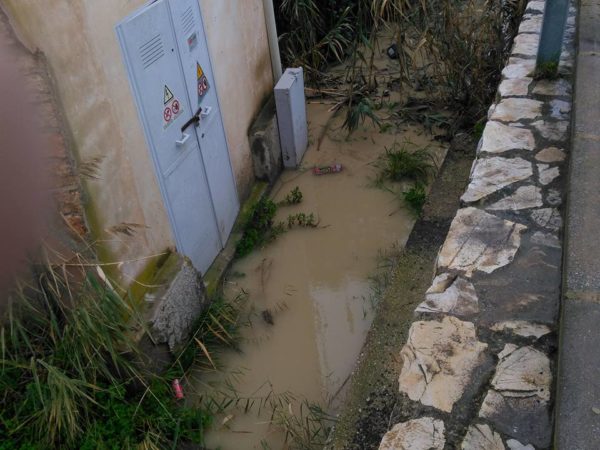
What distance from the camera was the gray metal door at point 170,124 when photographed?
3.33m

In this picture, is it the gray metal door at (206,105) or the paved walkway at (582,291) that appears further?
the gray metal door at (206,105)

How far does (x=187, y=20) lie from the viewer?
3.90m

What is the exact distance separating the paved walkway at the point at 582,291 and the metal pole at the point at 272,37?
116 inches

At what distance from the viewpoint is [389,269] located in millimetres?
4480

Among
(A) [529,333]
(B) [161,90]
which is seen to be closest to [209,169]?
(B) [161,90]

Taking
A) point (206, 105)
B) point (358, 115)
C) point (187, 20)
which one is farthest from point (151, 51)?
point (358, 115)

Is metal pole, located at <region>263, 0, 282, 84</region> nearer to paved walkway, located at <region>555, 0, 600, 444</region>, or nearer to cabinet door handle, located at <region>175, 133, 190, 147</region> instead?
cabinet door handle, located at <region>175, 133, 190, 147</region>

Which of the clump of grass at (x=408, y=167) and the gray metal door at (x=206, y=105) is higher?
the gray metal door at (x=206, y=105)

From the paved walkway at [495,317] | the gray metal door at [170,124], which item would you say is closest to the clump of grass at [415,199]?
the paved walkway at [495,317]

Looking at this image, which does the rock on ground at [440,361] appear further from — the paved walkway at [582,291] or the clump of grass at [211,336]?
the clump of grass at [211,336]

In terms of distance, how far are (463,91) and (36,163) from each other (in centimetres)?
424

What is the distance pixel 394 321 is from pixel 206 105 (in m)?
1.94

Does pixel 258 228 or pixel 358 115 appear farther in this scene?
pixel 358 115

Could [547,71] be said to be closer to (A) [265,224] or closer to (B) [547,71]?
(B) [547,71]
